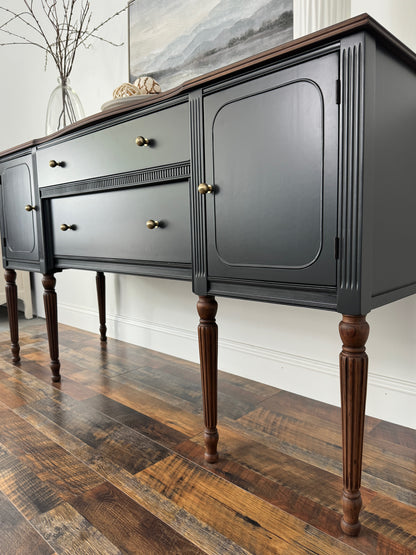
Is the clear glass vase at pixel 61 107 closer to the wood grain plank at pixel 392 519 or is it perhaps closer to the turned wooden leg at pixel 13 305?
the turned wooden leg at pixel 13 305

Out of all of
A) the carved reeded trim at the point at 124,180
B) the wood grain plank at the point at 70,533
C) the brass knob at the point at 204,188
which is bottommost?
the wood grain plank at the point at 70,533

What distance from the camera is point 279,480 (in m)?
1.07

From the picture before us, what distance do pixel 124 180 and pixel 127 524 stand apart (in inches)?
35.8

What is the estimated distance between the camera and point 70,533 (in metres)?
0.90

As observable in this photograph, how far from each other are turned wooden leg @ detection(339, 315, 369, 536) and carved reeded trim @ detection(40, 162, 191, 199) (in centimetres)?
57

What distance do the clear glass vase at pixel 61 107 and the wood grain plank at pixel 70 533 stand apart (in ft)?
5.27

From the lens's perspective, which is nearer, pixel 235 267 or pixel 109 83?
pixel 235 267

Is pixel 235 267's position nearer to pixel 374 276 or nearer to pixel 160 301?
pixel 374 276

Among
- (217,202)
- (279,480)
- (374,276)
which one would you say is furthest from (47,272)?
(374,276)

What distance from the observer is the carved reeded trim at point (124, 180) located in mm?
1147

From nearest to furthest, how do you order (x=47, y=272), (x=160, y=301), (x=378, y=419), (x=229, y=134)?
(x=229, y=134), (x=378, y=419), (x=47, y=272), (x=160, y=301)

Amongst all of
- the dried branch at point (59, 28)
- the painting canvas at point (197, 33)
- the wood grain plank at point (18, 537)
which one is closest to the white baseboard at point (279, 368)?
the wood grain plank at point (18, 537)

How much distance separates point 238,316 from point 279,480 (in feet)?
2.63

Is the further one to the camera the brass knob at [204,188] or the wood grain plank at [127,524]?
the brass knob at [204,188]
